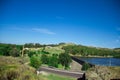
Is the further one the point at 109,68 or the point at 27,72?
the point at 27,72

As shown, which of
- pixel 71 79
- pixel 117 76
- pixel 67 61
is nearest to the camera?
pixel 117 76

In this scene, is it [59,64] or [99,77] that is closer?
[99,77]

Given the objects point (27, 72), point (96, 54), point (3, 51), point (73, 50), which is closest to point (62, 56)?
point (3, 51)

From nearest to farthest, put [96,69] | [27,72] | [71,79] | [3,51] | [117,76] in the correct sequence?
[117,76] → [96,69] → [27,72] → [71,79] → [3,51]

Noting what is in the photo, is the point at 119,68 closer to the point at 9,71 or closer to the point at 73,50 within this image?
the point at 9,71

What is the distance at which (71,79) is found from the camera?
35.3 metres

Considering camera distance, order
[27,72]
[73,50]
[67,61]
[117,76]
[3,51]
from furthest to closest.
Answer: [73,50] < [3,51] < [67,61] < [27,72] < [117,76]

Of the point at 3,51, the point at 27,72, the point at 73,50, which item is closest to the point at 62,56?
the point at 3,51


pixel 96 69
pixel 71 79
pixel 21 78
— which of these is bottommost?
pixel 71 79

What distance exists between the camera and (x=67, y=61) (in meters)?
65.0

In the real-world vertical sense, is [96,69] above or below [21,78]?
above

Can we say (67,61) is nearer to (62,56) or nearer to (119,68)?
(62,56)

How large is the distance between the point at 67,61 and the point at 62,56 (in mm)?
3275

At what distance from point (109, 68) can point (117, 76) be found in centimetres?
111
